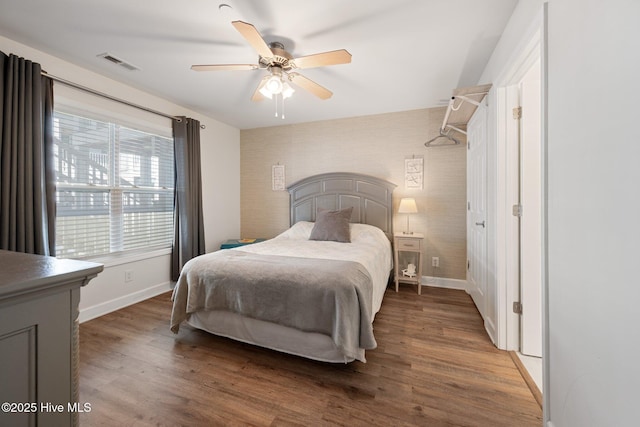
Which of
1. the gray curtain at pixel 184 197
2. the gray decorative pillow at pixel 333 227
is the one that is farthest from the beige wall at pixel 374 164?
the gray curtain at pixel 184 197

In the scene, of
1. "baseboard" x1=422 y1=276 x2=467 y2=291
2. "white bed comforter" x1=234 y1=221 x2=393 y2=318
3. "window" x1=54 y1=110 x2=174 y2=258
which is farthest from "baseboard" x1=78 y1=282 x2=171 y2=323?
"baseboard" x1=422 y1=276 x2=467 y2=291

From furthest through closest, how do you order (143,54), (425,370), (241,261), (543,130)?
(143,54), (241,261), (425,370), (543,130)

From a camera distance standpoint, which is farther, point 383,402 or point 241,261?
point 241,261

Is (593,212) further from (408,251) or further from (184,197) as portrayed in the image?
(184,197)

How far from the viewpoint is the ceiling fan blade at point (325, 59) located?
1.80m

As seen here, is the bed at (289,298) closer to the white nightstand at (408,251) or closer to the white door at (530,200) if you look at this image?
the white nightstand at (408,251)

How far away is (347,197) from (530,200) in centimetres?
227

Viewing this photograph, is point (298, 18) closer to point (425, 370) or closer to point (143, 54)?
point (143, 54)

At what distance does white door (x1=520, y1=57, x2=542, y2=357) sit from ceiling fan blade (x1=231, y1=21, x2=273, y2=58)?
1.87 m

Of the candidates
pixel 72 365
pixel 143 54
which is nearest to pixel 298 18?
pixel 143 54

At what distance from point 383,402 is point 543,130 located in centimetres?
168

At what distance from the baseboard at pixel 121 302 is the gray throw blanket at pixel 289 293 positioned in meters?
1.12

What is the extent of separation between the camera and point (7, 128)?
193cm

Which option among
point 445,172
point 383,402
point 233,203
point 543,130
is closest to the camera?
point 543,130
